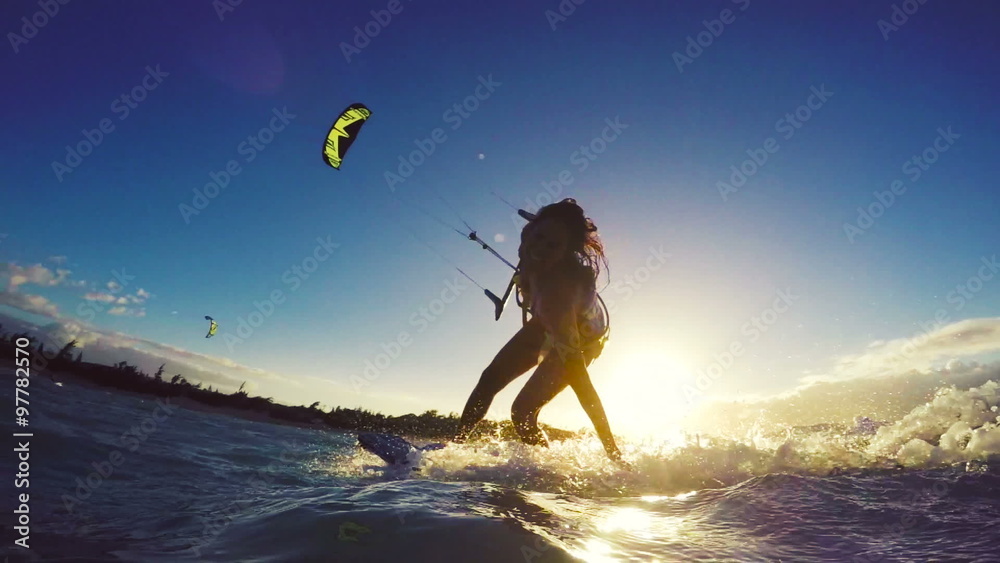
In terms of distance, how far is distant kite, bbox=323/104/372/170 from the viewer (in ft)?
33.2

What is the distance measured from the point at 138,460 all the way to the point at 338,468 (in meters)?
1.44

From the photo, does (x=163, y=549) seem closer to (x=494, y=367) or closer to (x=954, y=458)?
(x=494, y=367)

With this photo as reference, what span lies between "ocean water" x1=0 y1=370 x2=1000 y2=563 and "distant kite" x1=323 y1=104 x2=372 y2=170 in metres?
6.66

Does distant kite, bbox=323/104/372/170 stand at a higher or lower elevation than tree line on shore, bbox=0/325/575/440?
higher

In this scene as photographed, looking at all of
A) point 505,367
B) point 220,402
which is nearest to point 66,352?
point 220,402

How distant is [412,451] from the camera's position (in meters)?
4.03

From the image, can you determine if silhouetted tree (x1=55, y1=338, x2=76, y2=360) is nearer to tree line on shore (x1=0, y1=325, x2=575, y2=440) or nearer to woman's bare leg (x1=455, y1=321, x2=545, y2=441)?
tree line on shore (x1=0, y1=325, x2=575, y2=440)

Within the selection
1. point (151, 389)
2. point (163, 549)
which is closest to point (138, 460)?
point (163, 549)

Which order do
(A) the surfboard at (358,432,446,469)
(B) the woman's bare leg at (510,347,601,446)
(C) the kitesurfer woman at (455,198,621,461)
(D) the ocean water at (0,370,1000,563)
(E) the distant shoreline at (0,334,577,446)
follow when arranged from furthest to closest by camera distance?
(E) the distant shoreline at (0,334,577,446) < (B) the woman's bare leg at (510,347,601,446) < (C) the kitesurfer woman at (455,198,621,461) < (A) the surfboard at (358,432,446,469) < (D) the ocean water at (0,370,1000,563)

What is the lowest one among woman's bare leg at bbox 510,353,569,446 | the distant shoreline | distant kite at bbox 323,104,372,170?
the distant shoreline

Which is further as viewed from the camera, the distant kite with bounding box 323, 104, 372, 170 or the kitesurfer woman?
the distant kite with bounding box 323, 104, 372, 170

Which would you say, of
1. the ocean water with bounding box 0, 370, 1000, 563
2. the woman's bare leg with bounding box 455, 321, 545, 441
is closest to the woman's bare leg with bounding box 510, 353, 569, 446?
the woman's bare leg with bounding box 455, 321, 545, 441

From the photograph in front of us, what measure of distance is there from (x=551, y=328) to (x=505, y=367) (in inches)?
28.6

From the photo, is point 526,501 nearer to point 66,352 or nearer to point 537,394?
point 537,394
